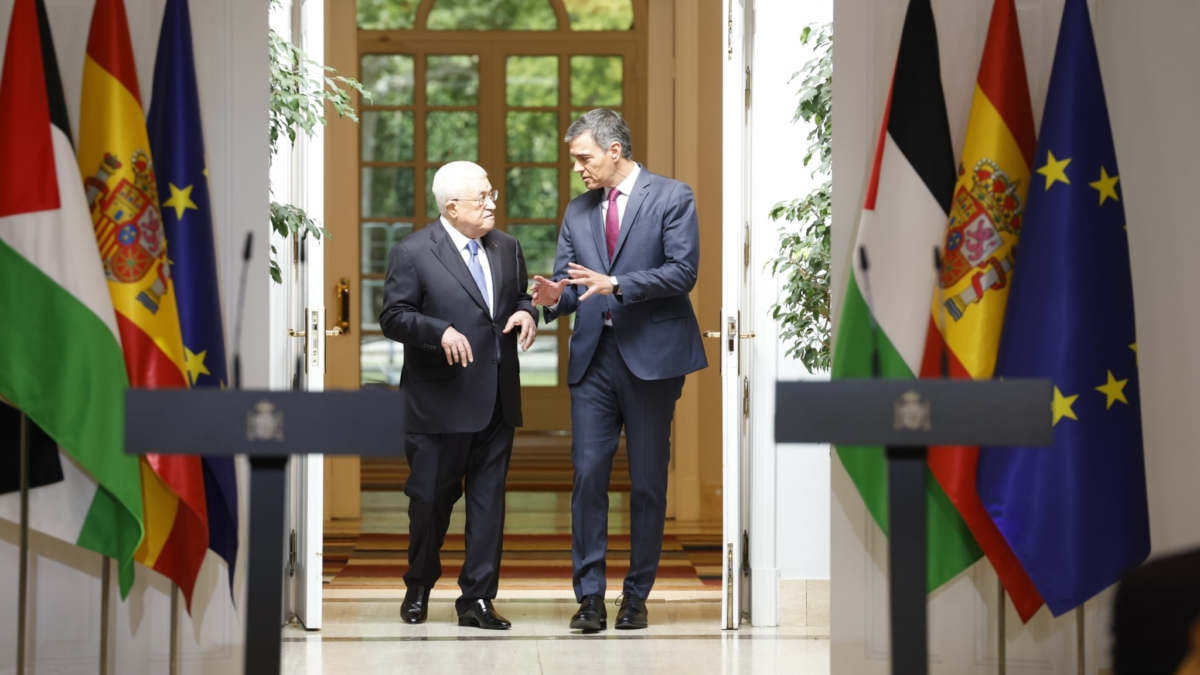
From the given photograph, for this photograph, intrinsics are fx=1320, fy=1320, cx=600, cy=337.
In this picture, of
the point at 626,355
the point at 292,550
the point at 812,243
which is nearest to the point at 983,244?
the point at 812,243

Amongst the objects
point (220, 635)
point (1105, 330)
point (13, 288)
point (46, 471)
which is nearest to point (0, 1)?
point (13, 288)

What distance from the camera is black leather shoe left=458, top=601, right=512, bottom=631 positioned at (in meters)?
4.31

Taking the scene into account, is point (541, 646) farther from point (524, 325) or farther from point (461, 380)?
point (524, 325)

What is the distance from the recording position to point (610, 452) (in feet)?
14.1

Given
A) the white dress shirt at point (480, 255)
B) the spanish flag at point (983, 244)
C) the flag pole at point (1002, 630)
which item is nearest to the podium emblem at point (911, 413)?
the spanish flag at point (983, 244)

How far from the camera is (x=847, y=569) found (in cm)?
339

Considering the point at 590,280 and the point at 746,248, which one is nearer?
the point at 590,280

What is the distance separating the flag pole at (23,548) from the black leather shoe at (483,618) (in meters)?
1.52

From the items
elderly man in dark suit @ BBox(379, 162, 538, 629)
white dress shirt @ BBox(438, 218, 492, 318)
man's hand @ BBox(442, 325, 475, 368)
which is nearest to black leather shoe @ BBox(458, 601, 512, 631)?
elderly man in dark suit @ BBox(379, 162, 538, 629)

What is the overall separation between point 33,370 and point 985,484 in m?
2.20

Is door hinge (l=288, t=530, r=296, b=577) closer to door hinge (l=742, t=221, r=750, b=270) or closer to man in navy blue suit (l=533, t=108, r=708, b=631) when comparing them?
man in navy blue suit (l=533, t=108, r=708, b=631)

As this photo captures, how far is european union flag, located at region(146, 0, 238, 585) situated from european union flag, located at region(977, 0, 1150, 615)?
183 centimetres

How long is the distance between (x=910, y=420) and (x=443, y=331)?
2373mm

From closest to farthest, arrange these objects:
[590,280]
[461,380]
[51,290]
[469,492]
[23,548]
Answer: [51,290] → [23,548] → [590,280] → [461,380] → [469,492]
